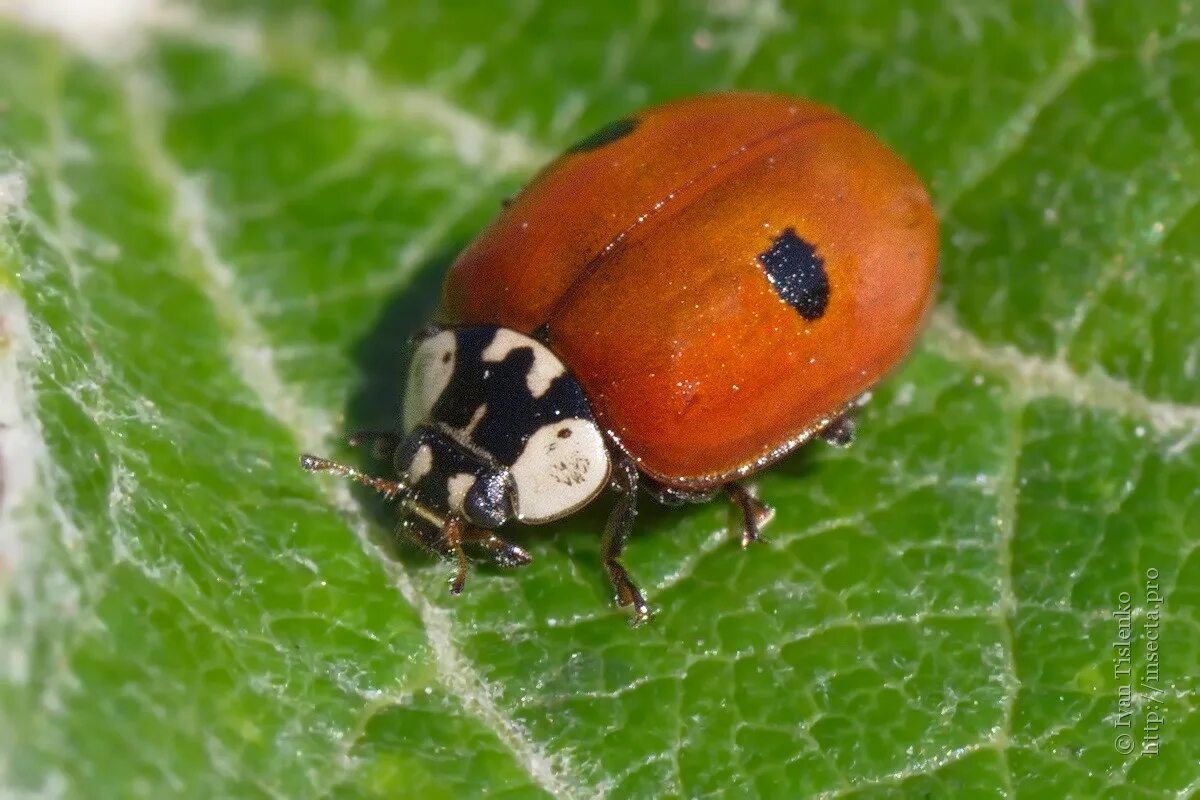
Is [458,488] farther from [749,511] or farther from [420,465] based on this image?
[749,511]

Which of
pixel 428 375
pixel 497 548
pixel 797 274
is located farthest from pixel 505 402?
pixel 797 274

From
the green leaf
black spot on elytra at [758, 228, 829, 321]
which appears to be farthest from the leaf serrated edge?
black spot on elytra at [758, 228, 829, 321]

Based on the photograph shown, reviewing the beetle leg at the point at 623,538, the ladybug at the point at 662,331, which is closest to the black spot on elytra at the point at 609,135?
the ladybug at the point at 662,331

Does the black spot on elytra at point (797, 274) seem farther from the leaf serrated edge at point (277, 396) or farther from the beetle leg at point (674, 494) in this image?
the leaf serrated edge at point (277, 396)

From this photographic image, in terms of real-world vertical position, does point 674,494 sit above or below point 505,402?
below

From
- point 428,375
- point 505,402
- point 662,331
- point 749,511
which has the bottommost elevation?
point 749,511

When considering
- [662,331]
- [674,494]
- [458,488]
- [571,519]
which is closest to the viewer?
[662,331]

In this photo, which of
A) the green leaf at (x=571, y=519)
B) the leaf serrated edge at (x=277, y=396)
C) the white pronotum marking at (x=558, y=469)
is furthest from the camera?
the white pronotum marking at (x=558, y=469)
